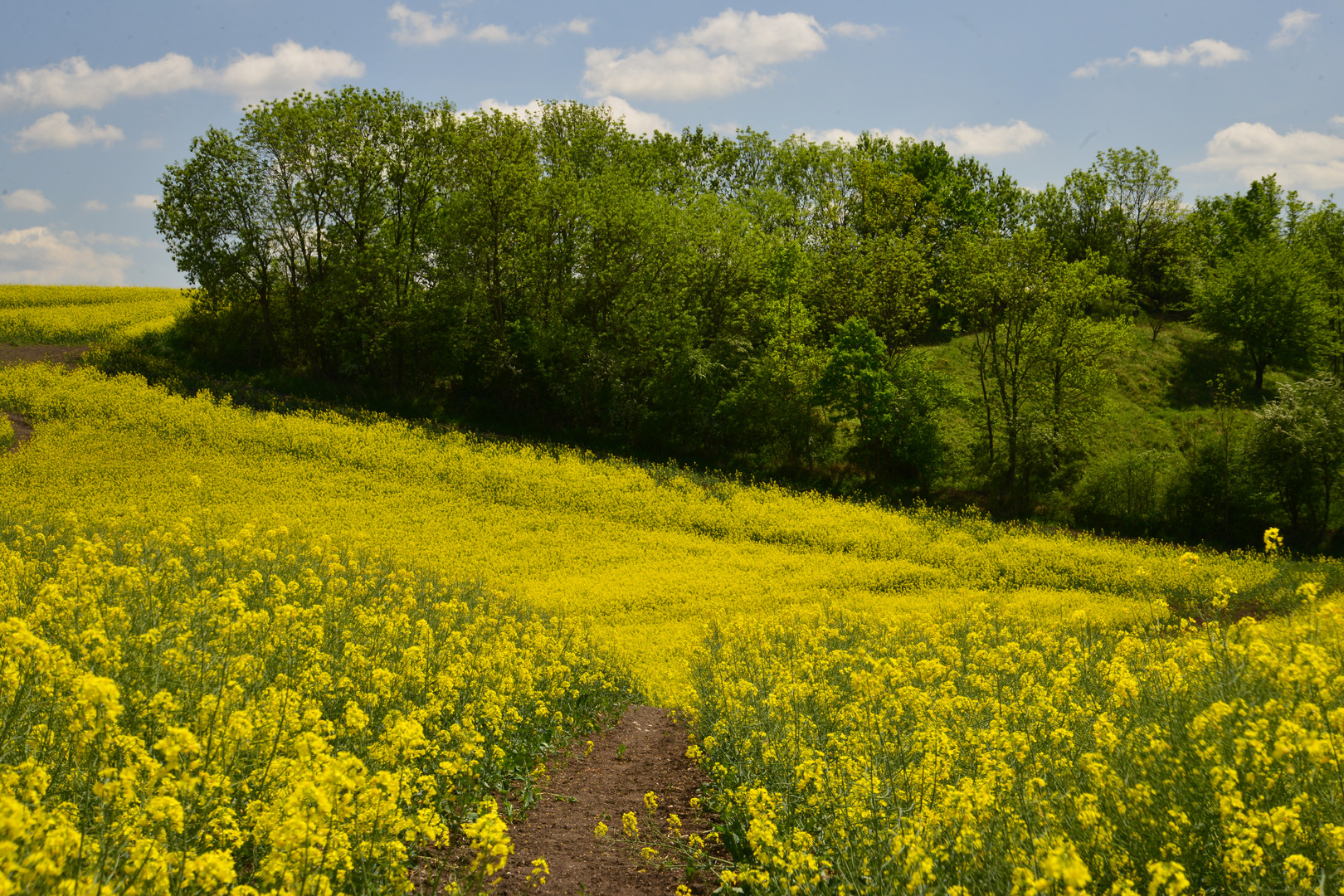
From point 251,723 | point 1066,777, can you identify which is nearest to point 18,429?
point 251,723

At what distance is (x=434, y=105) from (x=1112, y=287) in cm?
3350

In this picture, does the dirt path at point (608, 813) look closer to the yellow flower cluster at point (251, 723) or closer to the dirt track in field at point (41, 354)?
the yellow flower cluster at point (251, 723)

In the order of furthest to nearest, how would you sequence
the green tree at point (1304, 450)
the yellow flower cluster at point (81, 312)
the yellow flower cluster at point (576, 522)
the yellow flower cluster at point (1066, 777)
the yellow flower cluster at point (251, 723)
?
the yellow flower cluster at point (81, 312) → the green tree at point (1304, 450) → the yellow flower cluster at point (576, 522) → the yellow flower cluster at point (1066, 777) → the yellow flower cluster at point (251, 723)

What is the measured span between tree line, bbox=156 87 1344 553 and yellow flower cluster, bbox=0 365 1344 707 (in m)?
5.01

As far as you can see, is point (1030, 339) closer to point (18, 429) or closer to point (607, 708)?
point (607, 708)

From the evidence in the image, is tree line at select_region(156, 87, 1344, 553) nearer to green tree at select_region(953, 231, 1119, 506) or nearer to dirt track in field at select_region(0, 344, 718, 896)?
green tree at select_region(953, 231, 1119, 506)

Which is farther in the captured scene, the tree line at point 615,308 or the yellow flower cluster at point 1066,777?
the tree line at point 615,308

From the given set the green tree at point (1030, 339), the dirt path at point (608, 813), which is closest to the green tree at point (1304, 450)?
the green tree at point (1030, 339)

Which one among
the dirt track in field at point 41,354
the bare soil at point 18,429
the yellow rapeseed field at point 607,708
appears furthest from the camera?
the dirt track in field at point 41,354

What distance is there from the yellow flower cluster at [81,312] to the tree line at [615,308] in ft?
14.3

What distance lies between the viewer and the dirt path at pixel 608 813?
566cm

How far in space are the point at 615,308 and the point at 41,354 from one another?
2505 centimetres

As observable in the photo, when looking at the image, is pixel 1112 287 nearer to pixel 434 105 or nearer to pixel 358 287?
pixel 434 105

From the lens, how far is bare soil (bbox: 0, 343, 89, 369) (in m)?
29.4
